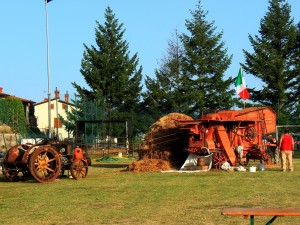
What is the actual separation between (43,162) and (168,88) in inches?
1579

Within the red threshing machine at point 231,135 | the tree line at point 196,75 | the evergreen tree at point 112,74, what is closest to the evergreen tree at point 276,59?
the tree line at point 196,75

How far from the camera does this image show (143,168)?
80.8 feet

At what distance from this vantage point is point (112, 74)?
204ft

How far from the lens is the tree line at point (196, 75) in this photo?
187 ft

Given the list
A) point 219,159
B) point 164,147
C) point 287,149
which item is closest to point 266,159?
point 219,159

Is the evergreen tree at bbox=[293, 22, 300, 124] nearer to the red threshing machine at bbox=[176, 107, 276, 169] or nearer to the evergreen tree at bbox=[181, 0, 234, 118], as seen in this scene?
the evergreen tree at bbox=[181, 0, 234, 118]

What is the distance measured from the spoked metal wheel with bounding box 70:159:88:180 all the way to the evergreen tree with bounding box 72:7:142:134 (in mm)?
38423

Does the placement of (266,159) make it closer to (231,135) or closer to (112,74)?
(231,135)

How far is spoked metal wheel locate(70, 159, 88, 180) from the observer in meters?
20.8

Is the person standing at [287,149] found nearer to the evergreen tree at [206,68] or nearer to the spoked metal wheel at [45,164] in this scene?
the spoked metal wheel at [45,164]

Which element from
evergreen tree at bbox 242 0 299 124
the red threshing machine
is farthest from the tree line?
the red threshing machine

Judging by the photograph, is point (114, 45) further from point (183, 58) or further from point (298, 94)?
point (298, 94)

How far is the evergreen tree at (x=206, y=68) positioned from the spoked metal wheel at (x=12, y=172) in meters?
37.7

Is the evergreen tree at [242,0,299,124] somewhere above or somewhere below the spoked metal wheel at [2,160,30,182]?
above
